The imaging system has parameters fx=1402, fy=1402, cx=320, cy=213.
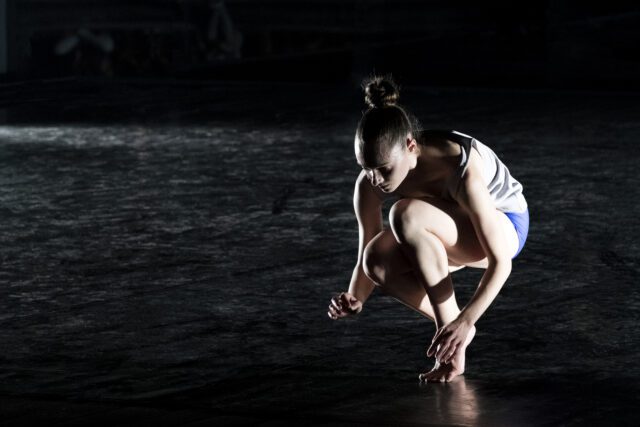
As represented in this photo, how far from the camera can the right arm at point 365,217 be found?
315 centimetres

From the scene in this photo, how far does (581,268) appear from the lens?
4.43m

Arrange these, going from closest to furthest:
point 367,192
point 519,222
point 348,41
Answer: point 367,192 → point 519,222 → point 348,41

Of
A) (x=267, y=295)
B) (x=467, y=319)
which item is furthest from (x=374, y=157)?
(x=267, y=295)

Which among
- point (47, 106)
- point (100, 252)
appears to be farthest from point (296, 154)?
point (47, 106)

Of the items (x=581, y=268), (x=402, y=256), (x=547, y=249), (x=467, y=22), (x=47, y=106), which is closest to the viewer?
(x=402, y=256)

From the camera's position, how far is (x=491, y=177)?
3148 mm

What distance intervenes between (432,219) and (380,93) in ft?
0.98

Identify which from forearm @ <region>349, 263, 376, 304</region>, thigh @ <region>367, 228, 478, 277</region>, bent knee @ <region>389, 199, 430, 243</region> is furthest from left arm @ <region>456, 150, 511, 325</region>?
forearm @ <region>349, 263, 376, 304</region>

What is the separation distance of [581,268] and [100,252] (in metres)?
1.61

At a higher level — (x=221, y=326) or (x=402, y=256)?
(x=402, y=256)

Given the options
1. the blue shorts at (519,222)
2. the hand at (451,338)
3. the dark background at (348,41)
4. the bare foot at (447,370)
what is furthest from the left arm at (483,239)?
the dark background at (348,41)

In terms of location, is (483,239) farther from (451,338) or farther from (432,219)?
(451,338)

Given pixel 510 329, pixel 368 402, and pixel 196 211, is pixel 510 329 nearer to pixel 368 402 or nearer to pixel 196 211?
pixel 368 402

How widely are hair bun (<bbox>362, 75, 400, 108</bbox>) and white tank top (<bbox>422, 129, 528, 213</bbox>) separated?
0.54 feet
